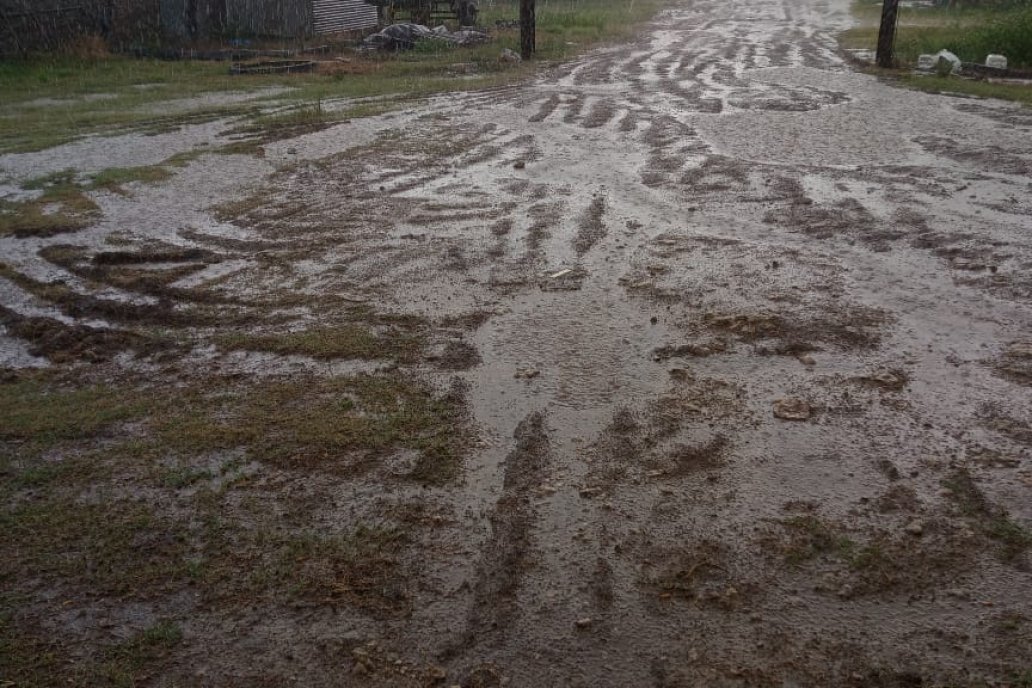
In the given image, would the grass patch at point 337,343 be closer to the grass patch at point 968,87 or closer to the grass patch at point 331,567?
the grass patch at point 331,567

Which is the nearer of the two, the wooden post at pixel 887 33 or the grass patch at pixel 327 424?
the grass patch at pixel 327 424

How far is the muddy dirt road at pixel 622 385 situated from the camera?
10.0ft

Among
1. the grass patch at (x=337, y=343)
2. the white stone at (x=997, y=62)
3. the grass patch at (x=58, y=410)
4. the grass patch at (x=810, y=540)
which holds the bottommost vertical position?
the grass patch at (x=810, y=540)

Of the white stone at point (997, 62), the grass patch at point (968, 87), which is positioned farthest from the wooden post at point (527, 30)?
the white stone at point (997, 62)

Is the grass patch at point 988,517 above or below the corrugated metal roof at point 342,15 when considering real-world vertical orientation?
below

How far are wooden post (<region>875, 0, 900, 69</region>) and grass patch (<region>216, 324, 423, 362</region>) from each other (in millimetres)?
15358

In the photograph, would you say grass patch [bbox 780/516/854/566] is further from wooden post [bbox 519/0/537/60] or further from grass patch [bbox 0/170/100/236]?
wooden post [bbox 519/0/537/60]

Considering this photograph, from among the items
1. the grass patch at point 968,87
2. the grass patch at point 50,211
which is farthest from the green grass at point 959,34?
the grass patch at point 50,211

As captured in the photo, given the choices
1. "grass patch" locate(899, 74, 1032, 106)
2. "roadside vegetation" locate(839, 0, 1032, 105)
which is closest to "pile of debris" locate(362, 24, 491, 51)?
"roadside vegetation" locate(839, 0, 1032, 105)

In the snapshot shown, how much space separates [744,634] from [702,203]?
19.2ft

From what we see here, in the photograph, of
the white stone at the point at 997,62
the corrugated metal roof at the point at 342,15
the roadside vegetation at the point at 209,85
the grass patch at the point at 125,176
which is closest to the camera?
the grass patch at the point at 125,176

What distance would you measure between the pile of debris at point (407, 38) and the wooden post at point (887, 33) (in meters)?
11.0

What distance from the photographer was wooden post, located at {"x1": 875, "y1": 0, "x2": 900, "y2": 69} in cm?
1655

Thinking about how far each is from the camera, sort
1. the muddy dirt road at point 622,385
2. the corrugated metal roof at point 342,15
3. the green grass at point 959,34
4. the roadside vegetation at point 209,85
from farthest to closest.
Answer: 1. the corrugated metal roof at point 342,15
2. the green grass at point 959,34
3. the roadside vegetation at point 209,85
4. the muddy dirt road at point 622,385
